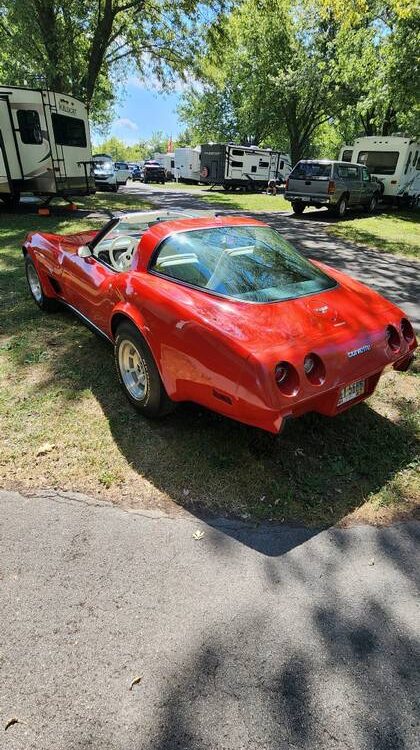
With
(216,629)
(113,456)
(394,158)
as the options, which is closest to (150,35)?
(394,158)

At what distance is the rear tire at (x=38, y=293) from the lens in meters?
5.24

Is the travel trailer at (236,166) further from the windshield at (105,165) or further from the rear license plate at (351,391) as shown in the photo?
the rear license plate at (351,391)

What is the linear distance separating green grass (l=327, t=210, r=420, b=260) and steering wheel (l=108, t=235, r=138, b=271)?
24.8 feet

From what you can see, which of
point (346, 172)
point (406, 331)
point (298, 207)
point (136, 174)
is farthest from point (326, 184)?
point (136, 174)

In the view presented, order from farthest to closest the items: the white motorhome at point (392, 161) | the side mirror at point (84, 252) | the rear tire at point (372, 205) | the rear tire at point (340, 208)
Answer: the white motorhome at point (392, 161), the rear tire at point (372, 205), the rear tire at point (340, 208), the side mirror at point (84, 252)

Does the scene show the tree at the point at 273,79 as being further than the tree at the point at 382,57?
Yes

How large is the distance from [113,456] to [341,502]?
150cm

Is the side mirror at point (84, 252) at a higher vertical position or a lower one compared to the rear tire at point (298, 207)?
higher

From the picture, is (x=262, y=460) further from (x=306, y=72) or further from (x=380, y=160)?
(x=306, y=72)

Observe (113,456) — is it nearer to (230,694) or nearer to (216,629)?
(216,629)

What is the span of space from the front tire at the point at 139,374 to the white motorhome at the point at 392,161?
17916 millimetres

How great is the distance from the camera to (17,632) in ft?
6.30

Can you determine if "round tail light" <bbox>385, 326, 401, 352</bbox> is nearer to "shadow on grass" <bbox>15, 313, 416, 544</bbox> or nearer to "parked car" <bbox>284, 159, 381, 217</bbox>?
"shadow on grass" <bbox>15, 313, 416, 544</bbox>

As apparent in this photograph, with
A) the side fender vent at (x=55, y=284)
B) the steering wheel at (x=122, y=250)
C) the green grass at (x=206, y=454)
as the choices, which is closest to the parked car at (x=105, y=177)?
the side fender vent at (x=55, y=284)
